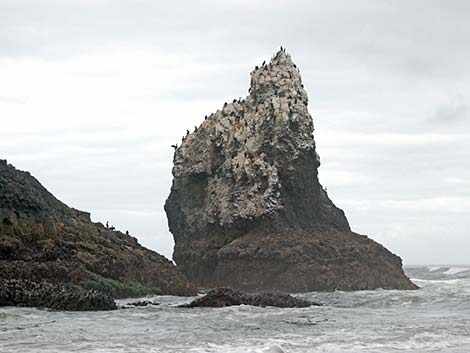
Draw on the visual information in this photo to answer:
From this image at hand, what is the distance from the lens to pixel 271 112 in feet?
177

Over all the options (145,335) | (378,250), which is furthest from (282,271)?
(145,335)

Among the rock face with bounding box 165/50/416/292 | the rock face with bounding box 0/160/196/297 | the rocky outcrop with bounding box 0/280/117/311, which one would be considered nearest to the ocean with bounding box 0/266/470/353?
the rocky outcrop with bounding box 0/280/117/311

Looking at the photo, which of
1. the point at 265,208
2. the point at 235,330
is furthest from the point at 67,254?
the point at 265,208

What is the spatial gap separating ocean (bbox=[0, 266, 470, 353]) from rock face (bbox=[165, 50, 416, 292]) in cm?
1904

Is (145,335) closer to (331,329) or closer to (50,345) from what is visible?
(50,345)

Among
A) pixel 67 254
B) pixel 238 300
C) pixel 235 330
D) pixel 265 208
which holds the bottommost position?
pixel 235 330

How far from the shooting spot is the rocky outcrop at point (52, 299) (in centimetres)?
2461

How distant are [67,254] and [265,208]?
20.9 metres

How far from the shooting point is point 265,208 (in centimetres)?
5091

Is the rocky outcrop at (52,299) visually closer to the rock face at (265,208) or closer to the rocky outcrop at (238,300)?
the rocky outcrop at (238,300)

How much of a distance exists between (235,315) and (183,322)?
109 inches

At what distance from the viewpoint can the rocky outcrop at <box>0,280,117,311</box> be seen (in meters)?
24.6

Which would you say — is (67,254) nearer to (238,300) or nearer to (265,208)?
(238,300)

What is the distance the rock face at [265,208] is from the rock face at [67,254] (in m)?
9.86
